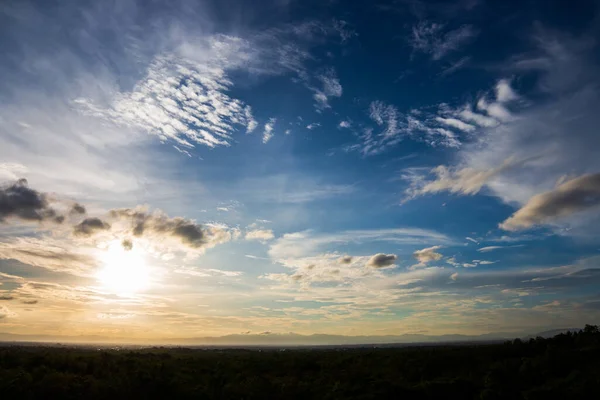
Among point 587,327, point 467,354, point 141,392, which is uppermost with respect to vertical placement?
point 587,327

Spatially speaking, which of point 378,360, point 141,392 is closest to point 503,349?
point 378,360

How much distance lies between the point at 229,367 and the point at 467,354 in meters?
20.4

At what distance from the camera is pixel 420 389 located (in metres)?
18.9

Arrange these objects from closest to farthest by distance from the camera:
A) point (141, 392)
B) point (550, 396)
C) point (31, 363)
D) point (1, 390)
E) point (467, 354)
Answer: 1. point (550, 396)
2. point (1, 390)
3. point (141, 392)
4. point (467, 354)
5. point (31, 363)

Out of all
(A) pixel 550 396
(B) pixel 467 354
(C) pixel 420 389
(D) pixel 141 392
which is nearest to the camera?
(A) pixel 550 396

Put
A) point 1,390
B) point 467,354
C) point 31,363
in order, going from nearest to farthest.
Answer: point 1,390
point 467,354
point 31,363

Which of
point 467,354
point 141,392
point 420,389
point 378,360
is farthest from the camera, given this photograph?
point 378,360

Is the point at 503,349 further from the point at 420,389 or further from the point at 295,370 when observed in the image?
the point at 295,370

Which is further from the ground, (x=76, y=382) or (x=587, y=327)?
(x=587, y=327)

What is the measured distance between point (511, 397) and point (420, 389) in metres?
3.94

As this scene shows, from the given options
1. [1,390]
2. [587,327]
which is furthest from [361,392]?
[1,390]

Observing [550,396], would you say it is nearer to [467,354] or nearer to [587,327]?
[467,354]

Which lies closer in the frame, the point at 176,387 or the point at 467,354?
the point at 176,387

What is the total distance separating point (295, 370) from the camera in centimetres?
3269
